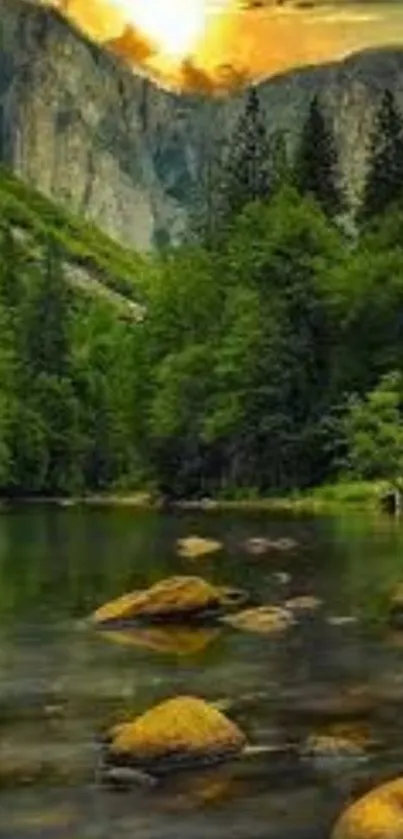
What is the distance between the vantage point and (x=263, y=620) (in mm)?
37406

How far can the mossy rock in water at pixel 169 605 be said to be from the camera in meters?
37.9

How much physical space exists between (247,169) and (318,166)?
11.2 metres

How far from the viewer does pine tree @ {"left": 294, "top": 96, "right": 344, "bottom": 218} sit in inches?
4712

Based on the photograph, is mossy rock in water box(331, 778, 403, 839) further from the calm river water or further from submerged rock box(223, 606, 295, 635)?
submerged rock box(223, 606, 295, 635)

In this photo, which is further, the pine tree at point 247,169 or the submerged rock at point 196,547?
the pine tree at point 247,169

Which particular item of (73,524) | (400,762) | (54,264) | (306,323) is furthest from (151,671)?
(54,264)

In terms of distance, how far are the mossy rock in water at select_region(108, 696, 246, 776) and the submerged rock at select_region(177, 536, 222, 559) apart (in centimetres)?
3061

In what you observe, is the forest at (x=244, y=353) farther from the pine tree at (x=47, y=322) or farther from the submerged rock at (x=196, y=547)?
the submerged rock at (x=196, y=547)

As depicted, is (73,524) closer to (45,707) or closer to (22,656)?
(22,656)

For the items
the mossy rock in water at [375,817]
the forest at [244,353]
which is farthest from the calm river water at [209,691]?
the forest at [244,353]

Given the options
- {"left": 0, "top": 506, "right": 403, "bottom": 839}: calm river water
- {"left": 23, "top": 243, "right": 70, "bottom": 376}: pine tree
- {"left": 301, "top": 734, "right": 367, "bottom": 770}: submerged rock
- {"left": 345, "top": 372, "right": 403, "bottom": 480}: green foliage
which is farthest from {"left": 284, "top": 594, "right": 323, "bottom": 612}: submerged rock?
{"left": 23, "top": 243, "right": 70, "bottom": 376}: pine tree

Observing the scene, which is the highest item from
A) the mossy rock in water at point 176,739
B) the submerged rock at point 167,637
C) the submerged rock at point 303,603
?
the submerged rock at point 303,603

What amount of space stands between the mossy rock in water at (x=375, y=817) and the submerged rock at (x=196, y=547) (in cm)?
3494

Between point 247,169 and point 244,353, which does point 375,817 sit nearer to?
point 244,353
